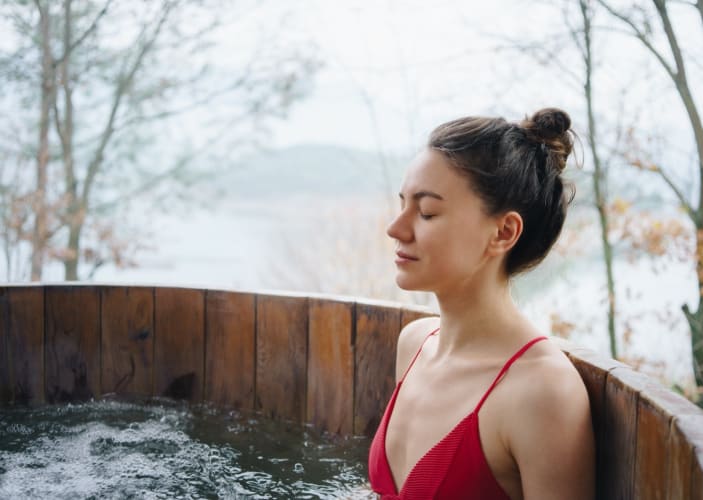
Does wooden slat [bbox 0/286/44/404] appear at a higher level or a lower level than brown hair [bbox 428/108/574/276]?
lower

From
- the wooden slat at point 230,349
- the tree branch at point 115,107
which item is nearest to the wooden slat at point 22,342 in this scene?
the wooden slat at point 230,349

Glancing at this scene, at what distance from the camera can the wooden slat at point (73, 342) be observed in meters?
2.13

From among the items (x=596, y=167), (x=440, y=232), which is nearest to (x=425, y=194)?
(x=440, y=232)

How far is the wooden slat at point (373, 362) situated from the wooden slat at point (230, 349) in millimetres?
372

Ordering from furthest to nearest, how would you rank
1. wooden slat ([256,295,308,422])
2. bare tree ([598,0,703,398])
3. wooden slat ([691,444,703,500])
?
1. bare tree ([598,0,703,398])
2. wooden slat ([256,295,308,422])
3. wooden slat ([691,444,703,500])

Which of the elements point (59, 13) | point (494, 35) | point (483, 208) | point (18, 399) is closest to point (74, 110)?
point (59, 13)

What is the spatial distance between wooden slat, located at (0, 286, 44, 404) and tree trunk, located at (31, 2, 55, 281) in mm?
2716

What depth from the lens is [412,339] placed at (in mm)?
1424

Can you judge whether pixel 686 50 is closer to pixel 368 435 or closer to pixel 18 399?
pixel 368 435

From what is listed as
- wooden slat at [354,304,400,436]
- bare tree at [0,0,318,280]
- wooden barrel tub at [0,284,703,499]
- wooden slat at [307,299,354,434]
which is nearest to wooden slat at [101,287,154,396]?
wooden barrel tub at [0,284,703,499]

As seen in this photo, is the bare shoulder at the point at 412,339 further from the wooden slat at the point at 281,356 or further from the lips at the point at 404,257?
the wooden slat at the point at 281,356

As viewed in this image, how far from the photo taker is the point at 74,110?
17.0ft

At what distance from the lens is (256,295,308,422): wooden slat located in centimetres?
200

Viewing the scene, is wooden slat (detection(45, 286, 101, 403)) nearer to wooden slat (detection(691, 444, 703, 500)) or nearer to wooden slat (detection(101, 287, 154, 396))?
wooden slat (detection(101, 287, 154, 396))
